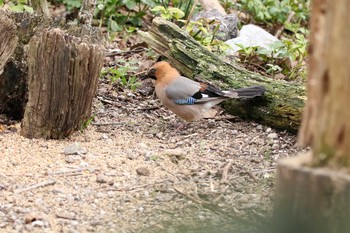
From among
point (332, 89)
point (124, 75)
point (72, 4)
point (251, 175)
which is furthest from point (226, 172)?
point (72, 4)

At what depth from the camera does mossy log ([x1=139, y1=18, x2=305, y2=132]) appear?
5.39m

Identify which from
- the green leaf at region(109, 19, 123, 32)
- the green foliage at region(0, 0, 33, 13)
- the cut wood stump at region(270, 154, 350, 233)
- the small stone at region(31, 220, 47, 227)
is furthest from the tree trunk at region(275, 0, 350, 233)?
the green leaf at region(109, 19, 123, 32)

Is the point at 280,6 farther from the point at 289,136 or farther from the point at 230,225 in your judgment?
the point at 230,225

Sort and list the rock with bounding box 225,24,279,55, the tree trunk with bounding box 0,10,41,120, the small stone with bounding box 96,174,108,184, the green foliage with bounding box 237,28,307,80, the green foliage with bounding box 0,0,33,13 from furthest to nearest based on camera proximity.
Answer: the rock with bounding box 225,24,279,55 → the green foliage with bounding box 0,0,33,13 → the green foliage with bounding box 237,28,307,80 → the tree trunk with bounding box 0,10,41,120 → the small stone with bounding box 96,174,108,184

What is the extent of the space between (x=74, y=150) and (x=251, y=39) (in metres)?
3.16

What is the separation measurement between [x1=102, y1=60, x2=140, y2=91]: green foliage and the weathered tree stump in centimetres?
139

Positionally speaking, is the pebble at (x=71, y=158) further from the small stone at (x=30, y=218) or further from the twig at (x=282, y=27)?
the twig at (x=282, y=27)

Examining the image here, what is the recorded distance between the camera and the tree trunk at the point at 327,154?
190 centimetres

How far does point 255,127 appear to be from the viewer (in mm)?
5574

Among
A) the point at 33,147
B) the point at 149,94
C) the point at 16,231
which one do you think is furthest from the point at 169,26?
the point at 16,231

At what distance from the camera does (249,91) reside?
5.48 meters

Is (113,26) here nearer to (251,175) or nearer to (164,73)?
(164,73)

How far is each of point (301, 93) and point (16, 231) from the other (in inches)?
102

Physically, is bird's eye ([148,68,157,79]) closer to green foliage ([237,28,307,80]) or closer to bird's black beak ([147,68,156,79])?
bird's black beak ([147,68,156,79])
